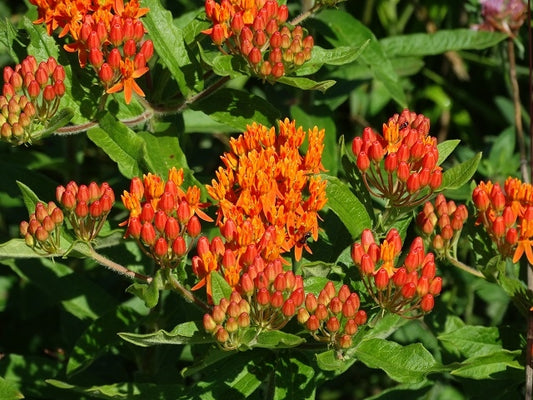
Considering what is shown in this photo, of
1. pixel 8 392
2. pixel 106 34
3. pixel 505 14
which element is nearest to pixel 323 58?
pixel 106 34

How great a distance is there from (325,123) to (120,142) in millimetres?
1114

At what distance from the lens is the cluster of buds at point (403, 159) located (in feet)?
9.06

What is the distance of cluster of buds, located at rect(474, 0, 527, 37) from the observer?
173 inches

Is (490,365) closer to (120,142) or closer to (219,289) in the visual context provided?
(219,289)

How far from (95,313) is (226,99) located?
1.03m

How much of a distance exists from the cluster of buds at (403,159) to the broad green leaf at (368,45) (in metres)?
0.77

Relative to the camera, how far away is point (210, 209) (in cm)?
316

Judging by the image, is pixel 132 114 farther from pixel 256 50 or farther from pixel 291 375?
pixel 291 375

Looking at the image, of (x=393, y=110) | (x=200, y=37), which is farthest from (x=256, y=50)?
(x=393, y=110)

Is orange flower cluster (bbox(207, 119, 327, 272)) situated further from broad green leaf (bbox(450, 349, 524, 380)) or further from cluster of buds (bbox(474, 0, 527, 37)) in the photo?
cluster of buds (bbox(474, 0, 527, 37))

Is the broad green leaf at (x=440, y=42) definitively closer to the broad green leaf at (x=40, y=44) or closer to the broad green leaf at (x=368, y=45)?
the broad green leaf at (x=368, y=45)

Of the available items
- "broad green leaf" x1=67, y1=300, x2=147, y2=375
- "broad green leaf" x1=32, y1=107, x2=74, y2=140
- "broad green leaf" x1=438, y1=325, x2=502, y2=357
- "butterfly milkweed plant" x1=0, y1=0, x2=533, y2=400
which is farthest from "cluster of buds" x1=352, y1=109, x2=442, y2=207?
"broad green leaf" x1=67, y1=300, x2=147, y2=375

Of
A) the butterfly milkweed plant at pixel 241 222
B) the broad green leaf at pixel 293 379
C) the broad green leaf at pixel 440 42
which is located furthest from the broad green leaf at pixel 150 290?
the broad green leaf at pixel 440 42

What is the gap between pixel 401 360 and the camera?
105 inches
